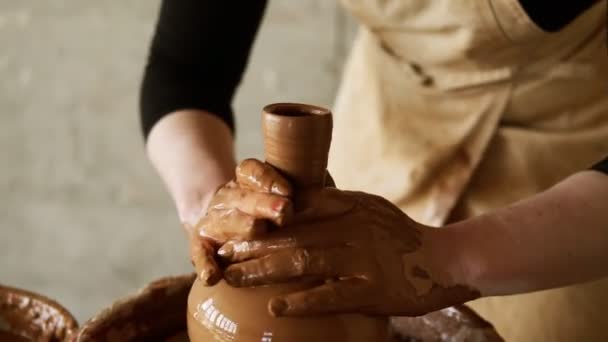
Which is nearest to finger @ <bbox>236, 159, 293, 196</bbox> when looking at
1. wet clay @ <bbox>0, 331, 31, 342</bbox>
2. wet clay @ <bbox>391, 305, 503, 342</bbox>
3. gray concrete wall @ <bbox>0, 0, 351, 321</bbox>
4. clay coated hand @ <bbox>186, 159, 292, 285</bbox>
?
clay coated hand @ <bbox>186, 159, 292, 285</bbox>

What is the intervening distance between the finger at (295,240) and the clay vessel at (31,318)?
0.34m

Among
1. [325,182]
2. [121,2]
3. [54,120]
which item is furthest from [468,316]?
[54,120]

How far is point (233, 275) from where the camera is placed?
2.39ft

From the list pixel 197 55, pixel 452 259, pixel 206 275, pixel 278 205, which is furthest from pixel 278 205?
pixel 197 55

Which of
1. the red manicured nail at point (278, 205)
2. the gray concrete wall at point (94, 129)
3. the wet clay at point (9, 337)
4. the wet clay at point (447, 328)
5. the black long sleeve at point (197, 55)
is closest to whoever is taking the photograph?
the red manicured nail at point (278, 205)

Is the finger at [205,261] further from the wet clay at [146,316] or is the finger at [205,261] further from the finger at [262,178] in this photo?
the wet clay at [146,316]

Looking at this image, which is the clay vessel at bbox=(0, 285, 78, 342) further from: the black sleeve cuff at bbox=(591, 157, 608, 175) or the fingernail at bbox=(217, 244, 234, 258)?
the black sleeve cuff at bbox=(591, 157, 608, 175)

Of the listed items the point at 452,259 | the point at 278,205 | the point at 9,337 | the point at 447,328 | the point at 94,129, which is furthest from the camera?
the point at 94,129

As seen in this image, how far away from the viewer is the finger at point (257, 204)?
70 cm

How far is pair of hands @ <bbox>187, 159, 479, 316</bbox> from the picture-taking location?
0.72 m

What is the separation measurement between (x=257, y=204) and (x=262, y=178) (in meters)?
0.03

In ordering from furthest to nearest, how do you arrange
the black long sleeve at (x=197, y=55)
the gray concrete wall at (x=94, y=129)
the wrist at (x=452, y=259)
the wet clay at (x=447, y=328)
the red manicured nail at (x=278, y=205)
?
the gray concrete wall at (x=94, y=129) < the black long sleeve at (x=197, y=55) < the wet clay at (x=447, y=328) < the wrist at (x=452, y=259) < the red manicured nail at (x=278, y=205)

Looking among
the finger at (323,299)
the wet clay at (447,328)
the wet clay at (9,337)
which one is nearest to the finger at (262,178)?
the finger at (323,299)

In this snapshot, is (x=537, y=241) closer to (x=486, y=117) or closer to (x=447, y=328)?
(x=447, y=328)
